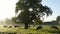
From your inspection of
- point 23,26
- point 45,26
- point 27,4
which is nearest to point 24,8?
point 27,4

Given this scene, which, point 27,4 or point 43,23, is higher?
point 27,4

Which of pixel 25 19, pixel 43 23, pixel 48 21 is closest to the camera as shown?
pixel 48 21

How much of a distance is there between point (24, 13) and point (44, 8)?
2134mm

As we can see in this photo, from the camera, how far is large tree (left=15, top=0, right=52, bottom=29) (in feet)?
54.5

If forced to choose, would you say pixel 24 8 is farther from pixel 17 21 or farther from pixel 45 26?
pixel 45 26

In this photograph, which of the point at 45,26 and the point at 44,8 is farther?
the point at 44,8

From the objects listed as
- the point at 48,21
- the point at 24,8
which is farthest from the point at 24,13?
the point at 48,21

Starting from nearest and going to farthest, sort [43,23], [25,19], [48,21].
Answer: [48,21] < [43,23] < [25,19]

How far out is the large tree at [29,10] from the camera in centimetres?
1662

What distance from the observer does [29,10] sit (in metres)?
16.9

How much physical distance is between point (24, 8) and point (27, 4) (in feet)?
1.79

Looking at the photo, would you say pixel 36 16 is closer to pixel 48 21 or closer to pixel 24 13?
pixel 24 13

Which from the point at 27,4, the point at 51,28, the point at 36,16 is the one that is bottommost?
the point at 51,28

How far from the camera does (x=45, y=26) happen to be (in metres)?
14.9
